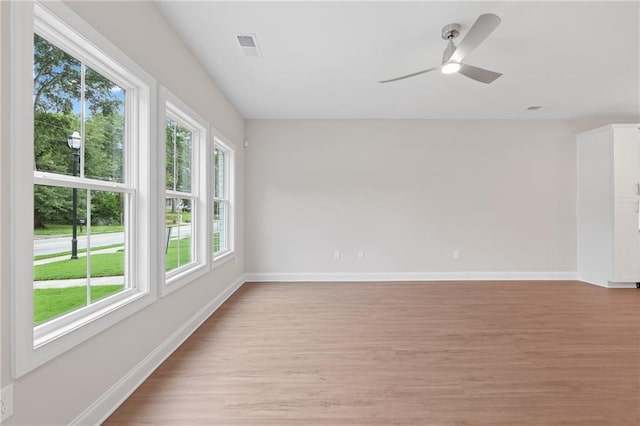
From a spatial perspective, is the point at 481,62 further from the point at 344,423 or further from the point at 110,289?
the point at 110,289

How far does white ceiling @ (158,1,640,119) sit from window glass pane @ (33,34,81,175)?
1.02 meters

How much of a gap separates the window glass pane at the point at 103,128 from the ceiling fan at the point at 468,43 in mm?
2498

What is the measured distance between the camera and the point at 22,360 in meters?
1.17

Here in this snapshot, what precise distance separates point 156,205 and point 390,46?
2453mm

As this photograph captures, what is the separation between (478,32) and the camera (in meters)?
2.11

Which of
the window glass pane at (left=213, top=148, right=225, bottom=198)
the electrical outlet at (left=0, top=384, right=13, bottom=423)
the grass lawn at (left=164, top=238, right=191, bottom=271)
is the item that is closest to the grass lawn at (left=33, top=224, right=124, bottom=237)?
→ the electrical outlet at (left=0, top=384, right=13, bottom=423)

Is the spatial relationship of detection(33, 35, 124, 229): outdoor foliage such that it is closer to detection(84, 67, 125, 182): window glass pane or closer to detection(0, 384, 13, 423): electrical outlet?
detection(84, 67, 125, 182): window glass pane

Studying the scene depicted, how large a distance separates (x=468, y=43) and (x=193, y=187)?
2.93m

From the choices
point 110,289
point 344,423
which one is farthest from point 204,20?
point 344,423

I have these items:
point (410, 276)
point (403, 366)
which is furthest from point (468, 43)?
point (410, 276)

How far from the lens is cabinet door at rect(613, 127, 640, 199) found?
171 inches

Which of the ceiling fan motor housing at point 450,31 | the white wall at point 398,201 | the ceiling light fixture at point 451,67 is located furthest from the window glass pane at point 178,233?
the ceiling fan motor housing at point 450,31

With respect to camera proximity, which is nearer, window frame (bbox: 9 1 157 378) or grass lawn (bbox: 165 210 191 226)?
window frame (bbox: 9 1 157 378)

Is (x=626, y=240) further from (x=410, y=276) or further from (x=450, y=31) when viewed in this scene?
(x=450, y=31)
